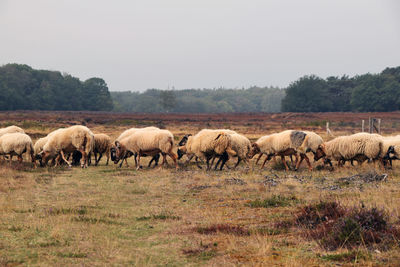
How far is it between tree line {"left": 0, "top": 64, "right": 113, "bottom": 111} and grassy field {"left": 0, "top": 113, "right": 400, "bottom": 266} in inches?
3454

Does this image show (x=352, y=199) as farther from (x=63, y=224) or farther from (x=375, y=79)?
(x=375, y=79)

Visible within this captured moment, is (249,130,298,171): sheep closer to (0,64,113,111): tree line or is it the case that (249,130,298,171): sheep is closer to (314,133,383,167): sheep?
(314,133,383,167): sheep

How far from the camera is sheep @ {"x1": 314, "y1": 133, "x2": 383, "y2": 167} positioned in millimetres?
17547

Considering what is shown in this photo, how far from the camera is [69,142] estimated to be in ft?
67.2

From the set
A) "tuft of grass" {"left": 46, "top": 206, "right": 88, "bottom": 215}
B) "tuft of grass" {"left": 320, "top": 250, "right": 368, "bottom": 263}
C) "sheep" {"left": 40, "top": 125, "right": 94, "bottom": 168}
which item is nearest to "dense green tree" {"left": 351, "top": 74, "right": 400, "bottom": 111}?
"sheep" {"left": 40, "top": 125, "right": 94, "bottom": 168}

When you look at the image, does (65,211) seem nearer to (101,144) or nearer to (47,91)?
(101,144)

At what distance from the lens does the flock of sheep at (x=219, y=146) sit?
1788 centimetres

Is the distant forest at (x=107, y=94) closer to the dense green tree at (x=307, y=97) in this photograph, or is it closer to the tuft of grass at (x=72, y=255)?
the dense green tree at (x=307, y=97)

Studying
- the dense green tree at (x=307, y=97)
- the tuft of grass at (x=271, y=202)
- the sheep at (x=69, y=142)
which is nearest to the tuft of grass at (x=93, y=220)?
the tuft of grass at (x=271, y=202)

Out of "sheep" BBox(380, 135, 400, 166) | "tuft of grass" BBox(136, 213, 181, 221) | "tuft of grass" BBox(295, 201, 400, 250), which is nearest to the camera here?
"tuft of grass" BBox(295, 201, 400, 250)

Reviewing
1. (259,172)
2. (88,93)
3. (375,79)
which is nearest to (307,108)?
(375,79)

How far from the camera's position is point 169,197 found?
→ 1272 cm

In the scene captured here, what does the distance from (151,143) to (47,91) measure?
305 ft

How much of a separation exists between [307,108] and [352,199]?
290 feet
